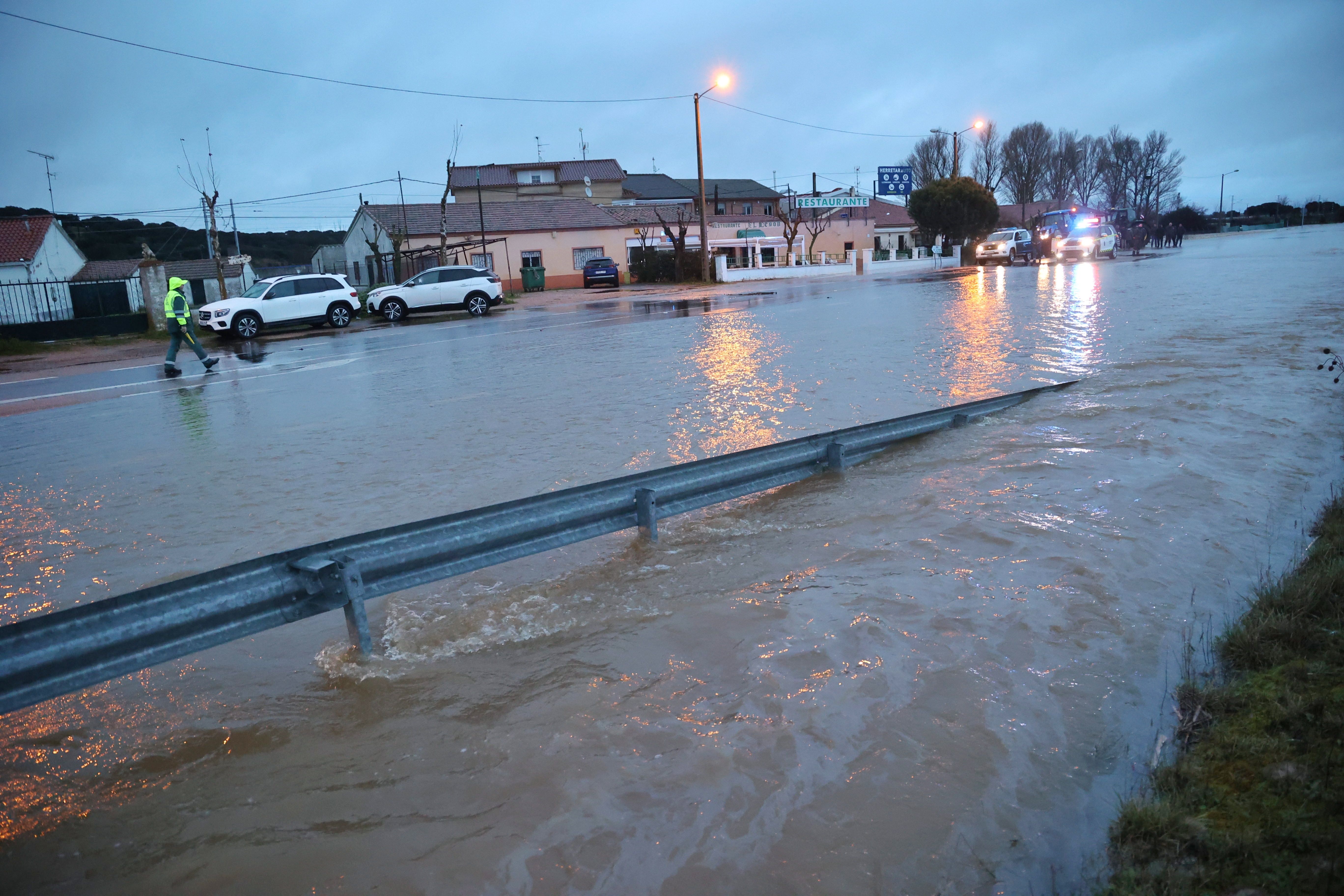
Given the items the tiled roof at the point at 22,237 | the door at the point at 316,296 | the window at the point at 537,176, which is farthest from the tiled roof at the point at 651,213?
the tiled roof at the point at 22,237

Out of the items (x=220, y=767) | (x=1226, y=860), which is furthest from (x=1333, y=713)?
(x=220, y=767)

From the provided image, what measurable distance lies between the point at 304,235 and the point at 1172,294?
109 m

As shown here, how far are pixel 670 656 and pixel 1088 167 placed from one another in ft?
319

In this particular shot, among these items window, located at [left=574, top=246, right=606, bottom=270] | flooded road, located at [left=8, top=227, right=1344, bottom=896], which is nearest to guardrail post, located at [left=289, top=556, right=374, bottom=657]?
flooded road, located at [left=8, top=227, right=1344, bottom=896]

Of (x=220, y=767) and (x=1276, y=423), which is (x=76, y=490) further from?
(x=1276, y=423)

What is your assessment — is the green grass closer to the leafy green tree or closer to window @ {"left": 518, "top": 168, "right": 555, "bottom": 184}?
the leafy green tree

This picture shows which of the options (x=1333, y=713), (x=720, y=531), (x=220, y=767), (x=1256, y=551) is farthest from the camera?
(x=720, y=531)

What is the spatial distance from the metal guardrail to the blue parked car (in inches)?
1508

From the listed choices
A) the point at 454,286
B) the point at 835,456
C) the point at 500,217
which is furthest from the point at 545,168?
the point at 835,456

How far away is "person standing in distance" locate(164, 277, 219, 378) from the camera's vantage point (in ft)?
51.6

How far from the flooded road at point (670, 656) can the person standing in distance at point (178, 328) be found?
6.90m

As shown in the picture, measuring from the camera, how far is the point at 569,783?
2.88 meters

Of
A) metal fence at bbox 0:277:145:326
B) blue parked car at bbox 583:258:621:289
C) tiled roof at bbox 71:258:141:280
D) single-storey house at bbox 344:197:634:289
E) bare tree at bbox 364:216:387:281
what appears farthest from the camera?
tiled roof at bbox 71:258:141:280

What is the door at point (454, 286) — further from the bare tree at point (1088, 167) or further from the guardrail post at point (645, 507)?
the bare tree at point (1088, 167)
